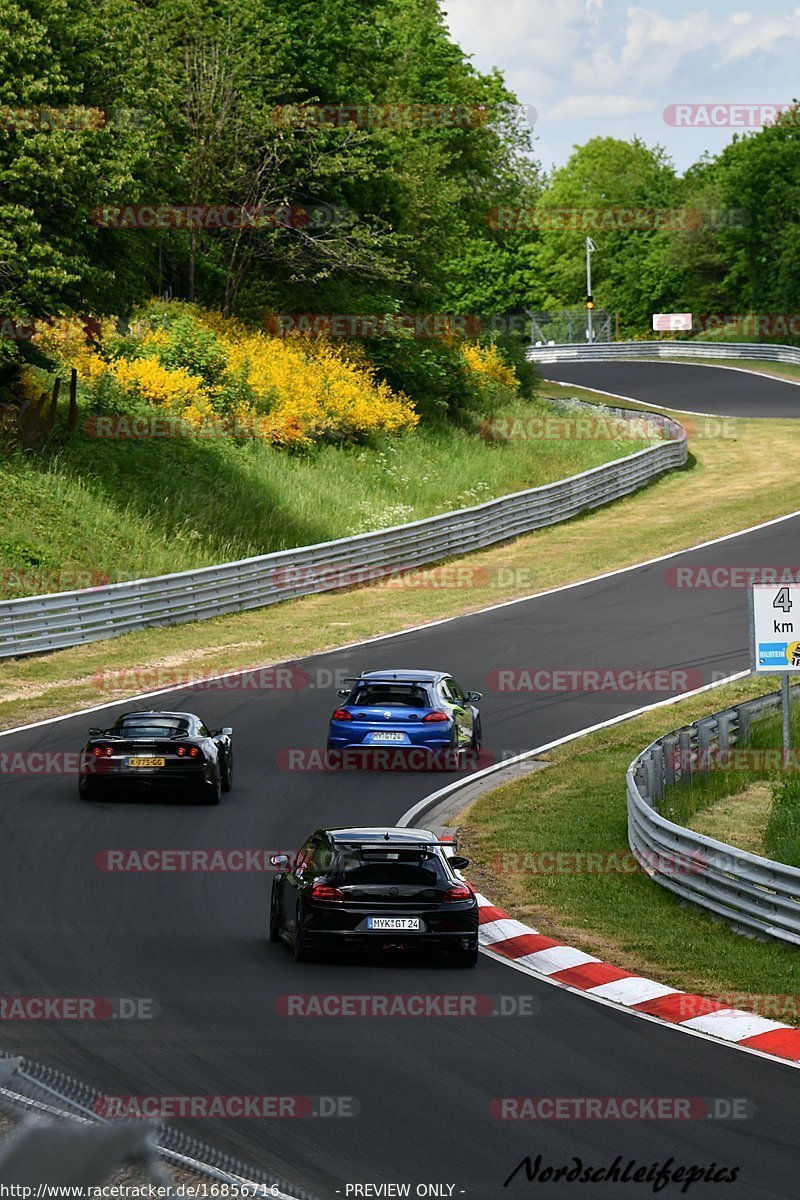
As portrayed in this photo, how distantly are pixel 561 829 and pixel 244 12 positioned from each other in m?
38.2

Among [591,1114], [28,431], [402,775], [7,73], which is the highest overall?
[7,73]

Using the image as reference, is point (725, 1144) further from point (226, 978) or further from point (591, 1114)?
point (226, 978)

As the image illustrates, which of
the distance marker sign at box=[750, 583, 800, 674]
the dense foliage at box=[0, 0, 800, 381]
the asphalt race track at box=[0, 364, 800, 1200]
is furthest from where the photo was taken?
the dense foliage at box=[0, 0, 800, 381]

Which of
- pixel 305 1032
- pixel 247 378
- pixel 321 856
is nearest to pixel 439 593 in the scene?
pixel 247 378

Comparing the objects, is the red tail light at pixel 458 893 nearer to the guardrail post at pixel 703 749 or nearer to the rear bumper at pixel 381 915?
the rear bumper at pixel 381 915

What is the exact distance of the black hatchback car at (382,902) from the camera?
13.8 meters

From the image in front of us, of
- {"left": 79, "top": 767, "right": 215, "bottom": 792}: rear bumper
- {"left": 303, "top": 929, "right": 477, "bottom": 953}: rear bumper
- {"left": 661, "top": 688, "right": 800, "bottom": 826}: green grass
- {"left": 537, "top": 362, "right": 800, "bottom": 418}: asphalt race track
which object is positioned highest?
{"left": 537, "top": 362, "right": 800, "bottom": 418}: asphalt race track

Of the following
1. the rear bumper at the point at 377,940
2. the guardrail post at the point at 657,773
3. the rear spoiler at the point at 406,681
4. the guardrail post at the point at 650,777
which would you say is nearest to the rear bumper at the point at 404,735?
the rear spoiler at the point at 406,681

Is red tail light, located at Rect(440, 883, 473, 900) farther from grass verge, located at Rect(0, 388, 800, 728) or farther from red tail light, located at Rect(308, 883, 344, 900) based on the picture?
grass verge, located at Rect(0, 388, 800, 728)

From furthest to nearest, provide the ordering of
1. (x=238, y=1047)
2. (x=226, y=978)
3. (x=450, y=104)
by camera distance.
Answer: (x=450, y=104) → (x=226, y=978) → (x=238, y=1047)

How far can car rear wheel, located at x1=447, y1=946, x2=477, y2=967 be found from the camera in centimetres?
1401

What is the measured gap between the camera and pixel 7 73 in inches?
1423

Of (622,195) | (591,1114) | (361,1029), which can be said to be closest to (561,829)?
(361,1029)

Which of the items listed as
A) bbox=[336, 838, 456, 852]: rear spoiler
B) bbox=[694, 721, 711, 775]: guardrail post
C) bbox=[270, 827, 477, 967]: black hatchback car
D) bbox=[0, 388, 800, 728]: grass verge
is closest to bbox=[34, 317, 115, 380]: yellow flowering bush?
bbox=[0, 388, 800, 728]: grass verge
